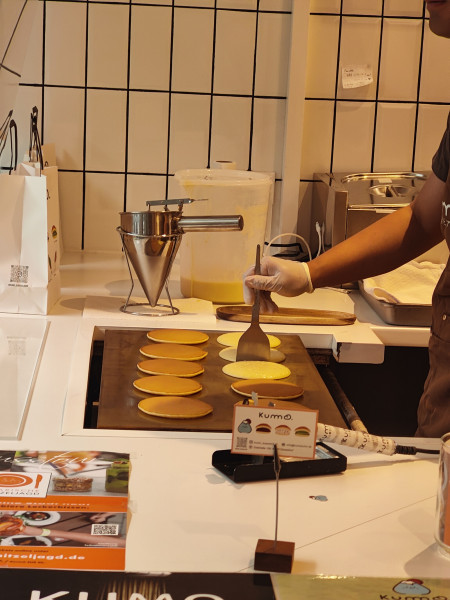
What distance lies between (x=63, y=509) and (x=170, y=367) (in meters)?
0.61

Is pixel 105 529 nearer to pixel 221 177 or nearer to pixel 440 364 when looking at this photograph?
pixel 440 364

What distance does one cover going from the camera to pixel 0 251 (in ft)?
6.14

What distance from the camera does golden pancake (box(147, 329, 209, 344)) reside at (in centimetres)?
176

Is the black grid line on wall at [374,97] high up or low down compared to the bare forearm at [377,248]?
up

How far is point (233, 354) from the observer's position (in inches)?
67.4

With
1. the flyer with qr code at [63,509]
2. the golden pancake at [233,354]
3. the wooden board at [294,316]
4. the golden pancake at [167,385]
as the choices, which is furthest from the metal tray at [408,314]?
the flyer with qr code at [63,509]

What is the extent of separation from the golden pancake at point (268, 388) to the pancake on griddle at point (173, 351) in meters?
0.17

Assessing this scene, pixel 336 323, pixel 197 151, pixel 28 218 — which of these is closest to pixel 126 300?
pixel 28 218

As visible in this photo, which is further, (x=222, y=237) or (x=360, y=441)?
(x=222, y=237)

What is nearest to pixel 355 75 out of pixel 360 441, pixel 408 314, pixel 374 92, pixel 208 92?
pixel 374 92

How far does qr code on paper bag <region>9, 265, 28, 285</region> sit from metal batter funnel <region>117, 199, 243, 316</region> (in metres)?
0.23

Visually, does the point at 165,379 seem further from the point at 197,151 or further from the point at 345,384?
the point at 197,151

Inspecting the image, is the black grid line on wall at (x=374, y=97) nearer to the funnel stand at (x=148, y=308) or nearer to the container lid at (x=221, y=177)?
the container lid at (x=221, y=177)

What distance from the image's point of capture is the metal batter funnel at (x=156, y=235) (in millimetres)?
1896
